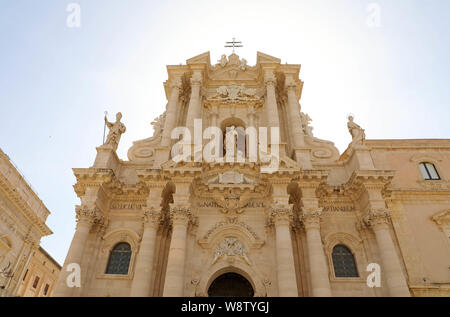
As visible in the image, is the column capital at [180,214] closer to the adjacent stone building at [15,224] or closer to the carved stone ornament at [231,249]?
the carved stone ornament at [231,249]

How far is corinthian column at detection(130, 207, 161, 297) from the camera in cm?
1435

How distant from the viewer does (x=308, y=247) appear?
1543 cm

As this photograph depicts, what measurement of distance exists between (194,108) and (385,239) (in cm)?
1320

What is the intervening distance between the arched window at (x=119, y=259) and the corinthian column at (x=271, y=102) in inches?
432

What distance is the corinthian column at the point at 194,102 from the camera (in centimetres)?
2034

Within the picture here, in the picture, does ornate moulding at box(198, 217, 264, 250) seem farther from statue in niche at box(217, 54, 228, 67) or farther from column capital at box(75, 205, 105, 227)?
statue in niche at box(217, 54, 228, 67)

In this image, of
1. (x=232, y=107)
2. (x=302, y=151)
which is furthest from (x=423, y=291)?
(x=232, y=107)

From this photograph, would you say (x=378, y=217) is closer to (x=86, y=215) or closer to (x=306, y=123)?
(x=306, y=123)

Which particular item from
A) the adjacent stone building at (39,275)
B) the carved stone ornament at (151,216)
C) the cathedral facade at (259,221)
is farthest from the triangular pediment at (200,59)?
the adjacent stone building at (39,275)

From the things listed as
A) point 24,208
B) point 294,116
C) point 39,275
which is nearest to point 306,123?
point 294,116

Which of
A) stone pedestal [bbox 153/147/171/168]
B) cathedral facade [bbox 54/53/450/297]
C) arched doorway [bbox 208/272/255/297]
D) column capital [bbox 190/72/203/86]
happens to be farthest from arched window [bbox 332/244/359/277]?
column capital [bbox 190/72/203/86]
